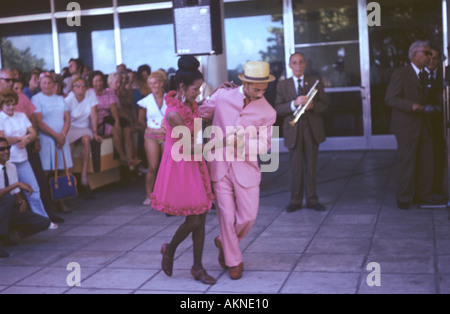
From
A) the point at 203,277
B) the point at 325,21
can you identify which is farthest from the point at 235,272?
the point at 325,21

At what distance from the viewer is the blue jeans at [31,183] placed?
6766mm

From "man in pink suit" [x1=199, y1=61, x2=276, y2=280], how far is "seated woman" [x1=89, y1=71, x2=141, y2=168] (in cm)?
452

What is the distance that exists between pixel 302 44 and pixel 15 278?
778cm

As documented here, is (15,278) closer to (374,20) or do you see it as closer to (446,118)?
(446,118)

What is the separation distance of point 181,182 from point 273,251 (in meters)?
1.30

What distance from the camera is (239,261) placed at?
5.04 m

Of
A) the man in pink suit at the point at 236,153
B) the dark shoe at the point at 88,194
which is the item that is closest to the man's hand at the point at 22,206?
the man in pink suit at the point at 236,153

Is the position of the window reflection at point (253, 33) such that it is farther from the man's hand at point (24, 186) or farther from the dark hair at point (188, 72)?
the dark hair at point (188, 72)

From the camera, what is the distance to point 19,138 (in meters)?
6.79

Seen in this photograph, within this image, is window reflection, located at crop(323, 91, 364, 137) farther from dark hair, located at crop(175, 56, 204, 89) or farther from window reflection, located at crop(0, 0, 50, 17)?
dark hair, located at crop(175, 56, 204, 89)

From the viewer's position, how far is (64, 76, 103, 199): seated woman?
866cm

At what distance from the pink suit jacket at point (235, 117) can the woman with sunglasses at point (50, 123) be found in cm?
317

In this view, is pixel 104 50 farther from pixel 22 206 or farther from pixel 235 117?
pixel 235 117
